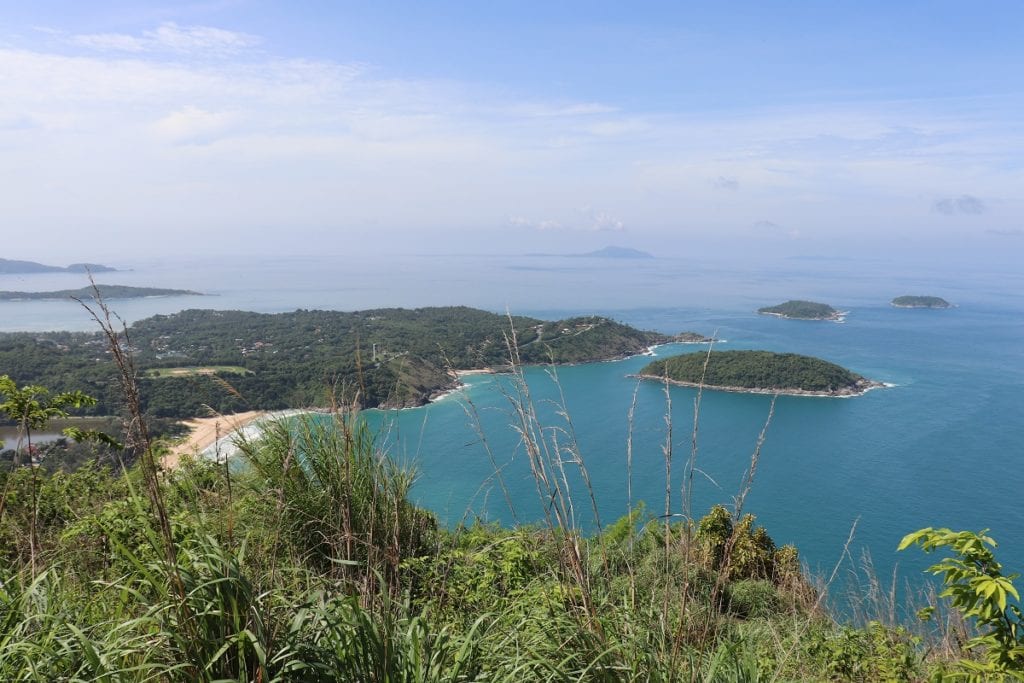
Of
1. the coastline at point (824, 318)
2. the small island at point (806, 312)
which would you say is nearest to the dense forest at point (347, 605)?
the coastline at point (824, 318)

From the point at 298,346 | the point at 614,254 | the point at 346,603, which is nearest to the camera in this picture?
the point at 346,603

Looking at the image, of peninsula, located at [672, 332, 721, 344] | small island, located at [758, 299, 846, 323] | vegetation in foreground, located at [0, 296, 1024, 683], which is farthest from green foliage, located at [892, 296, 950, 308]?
vegetation in foreground, located at [0, 296, 1024, 683]

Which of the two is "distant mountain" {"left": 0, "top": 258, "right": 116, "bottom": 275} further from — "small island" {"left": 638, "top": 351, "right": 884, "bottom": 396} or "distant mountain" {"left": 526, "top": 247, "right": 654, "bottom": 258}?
"distant mountain" {"left": 526, "top": 247, "right": 654, "bottom": 258}

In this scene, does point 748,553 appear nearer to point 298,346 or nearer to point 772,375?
point 772,375

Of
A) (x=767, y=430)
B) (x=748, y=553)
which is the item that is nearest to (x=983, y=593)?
(x=767, y=430)

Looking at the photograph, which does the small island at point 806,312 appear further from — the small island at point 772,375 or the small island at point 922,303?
the small island at point 772,375

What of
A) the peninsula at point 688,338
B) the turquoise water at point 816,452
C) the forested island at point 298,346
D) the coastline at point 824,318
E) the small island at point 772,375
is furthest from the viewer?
the coastline at point 824,318
